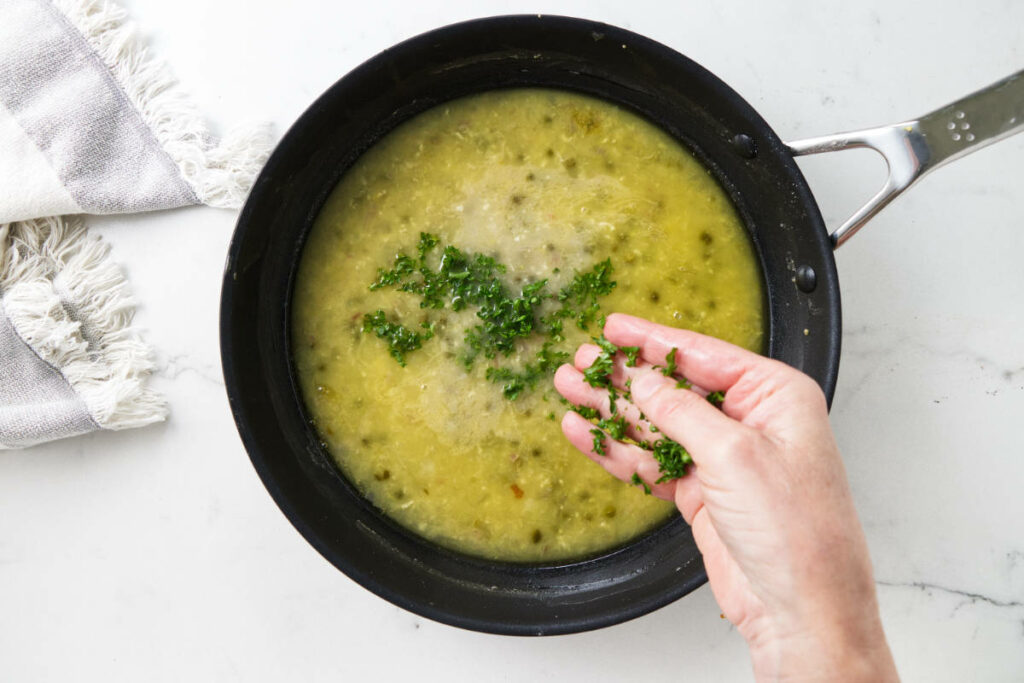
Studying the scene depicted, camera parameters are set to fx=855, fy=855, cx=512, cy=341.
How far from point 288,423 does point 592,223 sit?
2.56 ft

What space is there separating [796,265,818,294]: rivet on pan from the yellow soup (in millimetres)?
90

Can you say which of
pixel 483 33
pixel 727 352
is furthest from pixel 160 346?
pixel 727 352

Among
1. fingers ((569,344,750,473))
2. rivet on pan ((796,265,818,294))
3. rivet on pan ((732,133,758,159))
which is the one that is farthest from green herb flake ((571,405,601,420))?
rivet on pan ((732,133,758,159))

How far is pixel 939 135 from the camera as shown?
5.33ft

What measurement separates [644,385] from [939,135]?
0.75 metres

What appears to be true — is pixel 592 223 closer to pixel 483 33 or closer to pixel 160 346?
pixel 483 33

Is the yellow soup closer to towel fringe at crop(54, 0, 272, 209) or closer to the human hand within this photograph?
towel fringe at crop(54, 0, 272, 209)

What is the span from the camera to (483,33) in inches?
68.8

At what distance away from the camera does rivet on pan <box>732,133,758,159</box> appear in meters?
1.76

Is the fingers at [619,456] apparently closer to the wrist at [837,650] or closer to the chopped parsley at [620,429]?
the chopped parsley at [620,429]

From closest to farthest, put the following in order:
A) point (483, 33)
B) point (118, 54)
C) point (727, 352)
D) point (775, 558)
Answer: point (775, 558), point (727, 352), point (483, 33), point (118, 54)

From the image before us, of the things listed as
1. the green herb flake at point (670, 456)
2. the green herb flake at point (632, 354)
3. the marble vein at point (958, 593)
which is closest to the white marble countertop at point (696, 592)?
the marble vein at point (958, 593)

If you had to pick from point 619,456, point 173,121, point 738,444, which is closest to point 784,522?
point 738,444

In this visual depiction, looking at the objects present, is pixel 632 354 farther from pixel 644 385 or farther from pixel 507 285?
pixel 507 285
